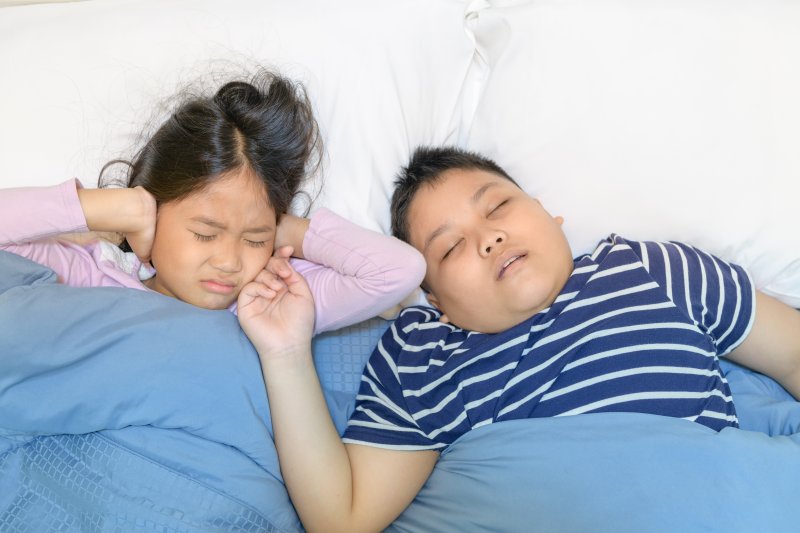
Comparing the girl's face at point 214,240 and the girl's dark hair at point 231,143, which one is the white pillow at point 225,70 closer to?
the girl's dark hair at point 231,143

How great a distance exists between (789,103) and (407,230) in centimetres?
76

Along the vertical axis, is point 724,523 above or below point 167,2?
below

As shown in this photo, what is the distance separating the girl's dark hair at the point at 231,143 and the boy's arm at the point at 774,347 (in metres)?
0.90

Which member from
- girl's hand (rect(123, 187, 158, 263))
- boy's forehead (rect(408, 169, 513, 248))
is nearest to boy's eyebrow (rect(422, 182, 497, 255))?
boy's forehead (rect(408, 169, 513, 248))

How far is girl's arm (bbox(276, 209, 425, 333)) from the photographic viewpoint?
1.25 metres

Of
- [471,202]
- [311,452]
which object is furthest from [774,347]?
[311,452]

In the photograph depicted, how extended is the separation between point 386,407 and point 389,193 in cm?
46

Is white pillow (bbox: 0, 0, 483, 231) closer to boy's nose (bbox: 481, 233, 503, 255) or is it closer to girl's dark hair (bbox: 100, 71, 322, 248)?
girl's dark hair (bbox: 100, 71, 322, 248)

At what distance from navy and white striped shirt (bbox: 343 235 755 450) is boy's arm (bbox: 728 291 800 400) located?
4 centimetres

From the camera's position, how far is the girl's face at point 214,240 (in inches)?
47.7

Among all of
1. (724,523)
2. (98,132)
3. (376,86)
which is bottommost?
(724,523)

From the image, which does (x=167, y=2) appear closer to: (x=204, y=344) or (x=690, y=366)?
(x=204, y=344)

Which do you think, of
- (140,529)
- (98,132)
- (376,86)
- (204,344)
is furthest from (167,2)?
(140,529)

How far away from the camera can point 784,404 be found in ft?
4.05
